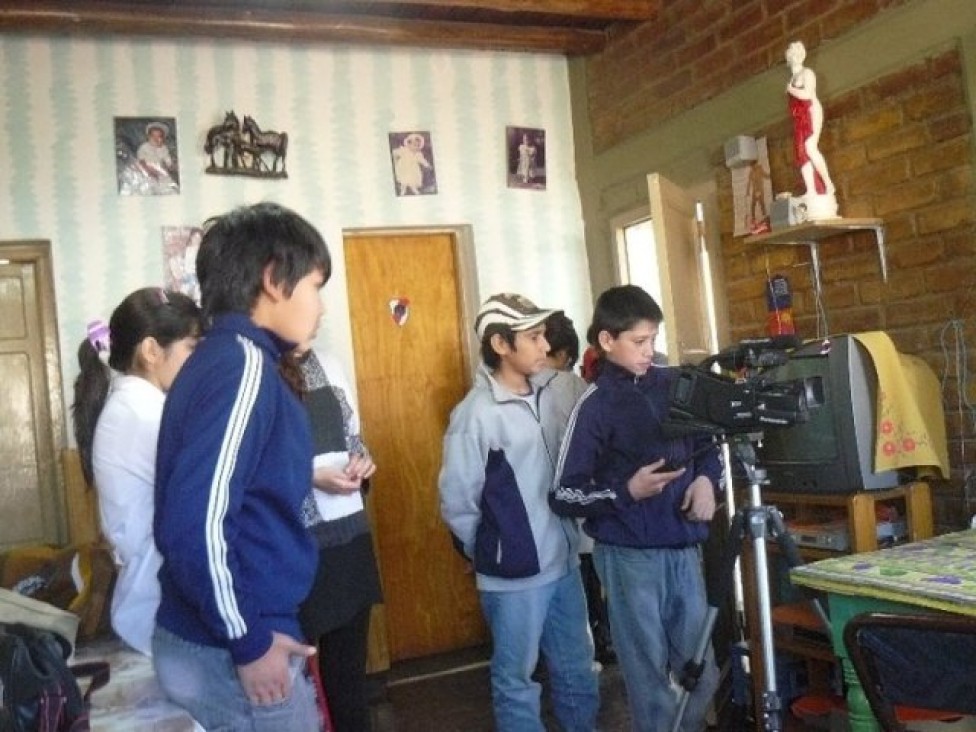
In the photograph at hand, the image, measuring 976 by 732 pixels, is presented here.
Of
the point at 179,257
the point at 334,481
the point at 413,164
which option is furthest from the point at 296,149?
the point at 334,481

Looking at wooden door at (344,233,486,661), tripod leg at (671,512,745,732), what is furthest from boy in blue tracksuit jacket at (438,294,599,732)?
wooden door at (344,233,486,661)

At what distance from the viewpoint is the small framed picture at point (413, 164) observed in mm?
3705

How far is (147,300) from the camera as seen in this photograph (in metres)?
1.79

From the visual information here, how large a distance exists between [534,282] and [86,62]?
1.87m

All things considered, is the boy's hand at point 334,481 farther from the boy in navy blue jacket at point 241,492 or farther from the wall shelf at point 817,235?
the wall shelf at point 817,235

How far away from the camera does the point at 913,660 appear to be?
1.19 meters

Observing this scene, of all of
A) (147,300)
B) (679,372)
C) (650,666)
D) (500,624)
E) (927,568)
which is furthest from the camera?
(500,624)

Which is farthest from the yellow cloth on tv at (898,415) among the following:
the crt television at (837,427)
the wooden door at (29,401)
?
the wooden door at (29,401)

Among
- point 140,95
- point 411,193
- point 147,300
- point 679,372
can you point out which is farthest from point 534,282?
point 147,300

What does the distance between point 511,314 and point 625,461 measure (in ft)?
1.60

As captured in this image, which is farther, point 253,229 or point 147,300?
point 147,300

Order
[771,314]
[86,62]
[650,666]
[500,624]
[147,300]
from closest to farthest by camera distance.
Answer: [147,300] < [650,666] < [500,624] < [771,314] < [86,62]

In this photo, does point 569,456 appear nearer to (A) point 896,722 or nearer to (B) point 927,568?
(B) point 927,568

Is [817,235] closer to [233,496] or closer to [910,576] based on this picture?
[910,576]
